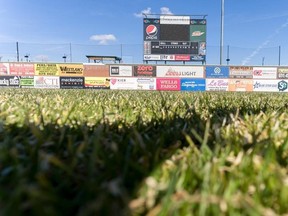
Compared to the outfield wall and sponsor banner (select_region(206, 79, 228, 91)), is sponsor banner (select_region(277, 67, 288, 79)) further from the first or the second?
sponsor banner (select_region(206, 79, 228, 91))

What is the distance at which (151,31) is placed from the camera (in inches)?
1209

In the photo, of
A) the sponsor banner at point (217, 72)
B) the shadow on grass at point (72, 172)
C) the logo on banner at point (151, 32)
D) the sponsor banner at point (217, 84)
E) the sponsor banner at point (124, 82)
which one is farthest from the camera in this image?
the logo on banner at point (151, 32)

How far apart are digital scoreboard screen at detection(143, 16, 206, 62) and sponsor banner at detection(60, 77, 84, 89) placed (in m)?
8.54

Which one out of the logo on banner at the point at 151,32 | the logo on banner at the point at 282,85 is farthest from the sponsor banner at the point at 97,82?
the logo on banner at the point at 282,85

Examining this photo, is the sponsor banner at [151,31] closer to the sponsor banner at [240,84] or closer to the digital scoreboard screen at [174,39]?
the digital scoreboard screen at [174,39]

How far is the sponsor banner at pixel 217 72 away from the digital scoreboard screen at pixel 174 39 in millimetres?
6115

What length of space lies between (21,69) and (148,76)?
9.96 meters

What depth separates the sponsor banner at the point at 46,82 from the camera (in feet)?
78.2

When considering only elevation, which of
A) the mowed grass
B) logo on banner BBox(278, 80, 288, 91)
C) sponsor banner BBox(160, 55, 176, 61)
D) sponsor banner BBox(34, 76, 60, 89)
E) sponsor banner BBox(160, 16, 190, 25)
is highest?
sponsor banner BBox(160, 16, 190, 25)

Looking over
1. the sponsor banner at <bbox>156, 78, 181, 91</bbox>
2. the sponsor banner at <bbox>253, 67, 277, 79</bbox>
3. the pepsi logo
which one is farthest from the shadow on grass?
the pepsi logo

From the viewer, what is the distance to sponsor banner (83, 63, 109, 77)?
24.3 meters

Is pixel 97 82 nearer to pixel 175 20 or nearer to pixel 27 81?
pixel 27 81

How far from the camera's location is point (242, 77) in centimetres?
2466

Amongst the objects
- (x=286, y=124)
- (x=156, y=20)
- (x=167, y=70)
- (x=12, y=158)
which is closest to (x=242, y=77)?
(x=167, y=70)
